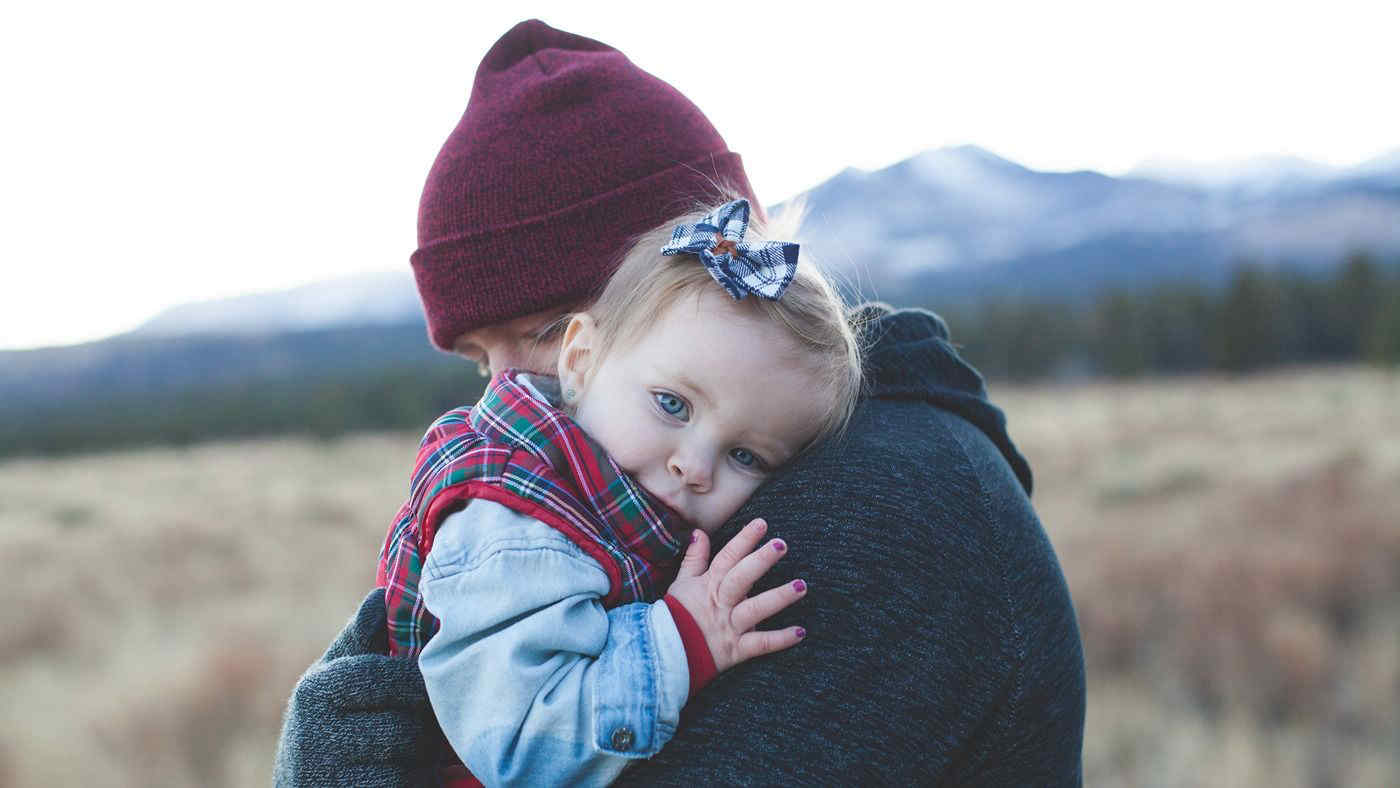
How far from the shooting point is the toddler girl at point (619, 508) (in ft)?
4.31

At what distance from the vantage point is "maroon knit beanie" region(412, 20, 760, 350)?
2.02 meters

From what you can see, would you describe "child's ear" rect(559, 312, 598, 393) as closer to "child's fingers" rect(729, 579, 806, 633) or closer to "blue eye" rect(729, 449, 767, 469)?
"blue eye" rect(729, 449, 767, 469)

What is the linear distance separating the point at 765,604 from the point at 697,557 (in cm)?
18

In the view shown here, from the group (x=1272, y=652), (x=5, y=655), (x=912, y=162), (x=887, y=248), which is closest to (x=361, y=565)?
(x=5, y=655)

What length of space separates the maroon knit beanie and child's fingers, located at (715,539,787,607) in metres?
0.86

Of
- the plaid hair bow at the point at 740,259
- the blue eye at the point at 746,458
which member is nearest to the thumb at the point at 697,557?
the blue eye at the point at 746,458

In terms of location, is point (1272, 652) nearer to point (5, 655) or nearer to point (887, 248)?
point (5, 655)

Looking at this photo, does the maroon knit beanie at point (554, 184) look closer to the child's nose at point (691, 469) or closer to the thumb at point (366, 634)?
the child's nose at point (691, 469)

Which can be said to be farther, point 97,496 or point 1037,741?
point 97,496

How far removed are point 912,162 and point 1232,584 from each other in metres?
186

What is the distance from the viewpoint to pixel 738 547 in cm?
140

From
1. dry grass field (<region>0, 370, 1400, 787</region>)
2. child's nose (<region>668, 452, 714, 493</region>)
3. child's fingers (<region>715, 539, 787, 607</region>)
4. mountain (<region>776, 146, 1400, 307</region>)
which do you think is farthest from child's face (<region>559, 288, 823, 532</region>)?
mountain (<region>776, 146, 1400, 307</region>)

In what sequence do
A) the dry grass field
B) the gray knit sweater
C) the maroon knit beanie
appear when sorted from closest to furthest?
the gray knit sweater → the maroon knit beanie → the dry grass field

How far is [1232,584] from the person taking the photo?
705cm
